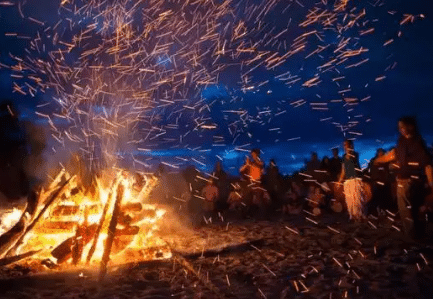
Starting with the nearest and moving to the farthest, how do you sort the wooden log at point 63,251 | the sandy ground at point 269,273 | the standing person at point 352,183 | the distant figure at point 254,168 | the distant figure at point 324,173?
the sandy ground at point 269,273 < the wooden log at point 63,251 < the standing person at point 352,183 < the distant figure at point 254,168 < the distant figure at point 324,173

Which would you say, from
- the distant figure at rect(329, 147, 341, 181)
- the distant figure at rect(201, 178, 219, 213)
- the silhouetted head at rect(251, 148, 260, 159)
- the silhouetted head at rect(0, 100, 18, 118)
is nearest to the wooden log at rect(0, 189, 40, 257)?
the silhouetted head at rect(0, 100, 18, 118)

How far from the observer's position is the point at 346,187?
935 cm

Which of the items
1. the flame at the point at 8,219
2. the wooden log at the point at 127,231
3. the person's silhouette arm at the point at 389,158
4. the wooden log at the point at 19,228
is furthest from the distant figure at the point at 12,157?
the person's silhouette arm at the point at 389,158

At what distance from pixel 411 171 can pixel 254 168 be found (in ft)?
16.1

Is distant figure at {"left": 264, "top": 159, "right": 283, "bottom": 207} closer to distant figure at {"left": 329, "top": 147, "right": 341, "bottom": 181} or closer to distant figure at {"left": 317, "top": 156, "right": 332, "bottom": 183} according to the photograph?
distant figure at {"left": 317, "top": 156, "right": 332, "bottom": 183}

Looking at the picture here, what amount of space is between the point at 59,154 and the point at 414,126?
797 centimetres

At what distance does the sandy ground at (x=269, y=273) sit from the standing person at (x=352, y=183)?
1.51 m

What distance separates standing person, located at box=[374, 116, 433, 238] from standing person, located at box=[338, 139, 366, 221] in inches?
90.8

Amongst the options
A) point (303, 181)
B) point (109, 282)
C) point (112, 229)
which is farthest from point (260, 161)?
point (109, 282)

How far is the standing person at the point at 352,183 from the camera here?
9055 millimetres

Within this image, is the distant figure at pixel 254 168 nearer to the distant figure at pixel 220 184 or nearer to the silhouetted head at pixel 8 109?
the distant figure at pixel 220 184

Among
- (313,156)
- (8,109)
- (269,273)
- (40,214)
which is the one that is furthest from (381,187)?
(8,109)

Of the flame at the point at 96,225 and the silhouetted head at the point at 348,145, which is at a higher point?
the silhouetted head at the point at 348,145

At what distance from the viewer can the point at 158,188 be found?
14.2 metres
